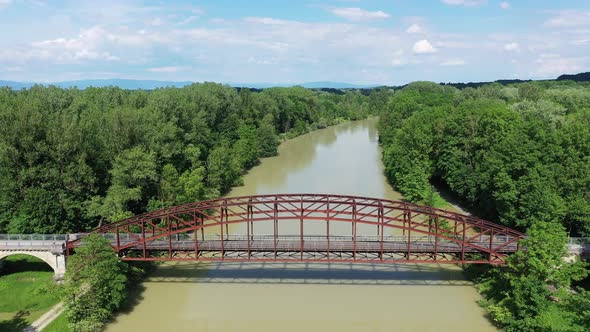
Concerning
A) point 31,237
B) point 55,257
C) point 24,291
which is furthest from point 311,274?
point 31,237

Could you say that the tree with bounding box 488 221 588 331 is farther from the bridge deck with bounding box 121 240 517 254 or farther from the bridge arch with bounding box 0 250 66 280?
the bridge arch with bounding box 0 250 66 280

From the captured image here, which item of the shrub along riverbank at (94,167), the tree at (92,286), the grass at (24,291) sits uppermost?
the shrub along riverbank at (94,167)

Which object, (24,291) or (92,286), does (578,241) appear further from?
(24,291)

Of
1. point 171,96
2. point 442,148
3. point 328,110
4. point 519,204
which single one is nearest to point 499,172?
point 519,204

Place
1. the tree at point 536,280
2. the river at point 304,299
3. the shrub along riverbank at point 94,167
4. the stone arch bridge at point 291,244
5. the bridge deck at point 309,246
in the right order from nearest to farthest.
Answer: the tree at point 536,280
the river at point 304,299
the stone arch bridge at point 291,244
the shrub along riverbank at point 94,167
the bridge deck at point 309,246

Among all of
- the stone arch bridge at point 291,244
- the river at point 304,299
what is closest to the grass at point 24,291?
the stone arch bridge at point 291,244

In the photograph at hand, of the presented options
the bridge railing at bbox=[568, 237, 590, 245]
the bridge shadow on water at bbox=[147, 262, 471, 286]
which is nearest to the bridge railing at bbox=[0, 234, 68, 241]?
the bridge shadow on water at bbox=[147, 262, 471, 286]

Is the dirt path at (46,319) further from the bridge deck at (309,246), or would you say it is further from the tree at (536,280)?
the tree at (536,280)

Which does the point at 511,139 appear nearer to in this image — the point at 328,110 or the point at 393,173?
the point at 393,173
